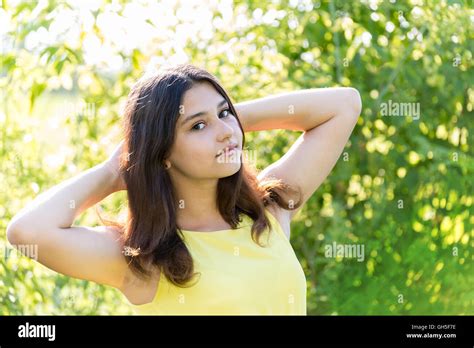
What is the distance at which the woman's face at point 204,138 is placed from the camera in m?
1.67

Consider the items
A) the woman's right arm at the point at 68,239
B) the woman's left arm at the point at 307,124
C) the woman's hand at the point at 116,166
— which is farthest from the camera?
the woman's left arm at the point at 307,124

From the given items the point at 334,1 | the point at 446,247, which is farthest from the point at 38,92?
the point at 446,247

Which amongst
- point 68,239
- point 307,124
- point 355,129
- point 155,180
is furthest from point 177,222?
point 355,129

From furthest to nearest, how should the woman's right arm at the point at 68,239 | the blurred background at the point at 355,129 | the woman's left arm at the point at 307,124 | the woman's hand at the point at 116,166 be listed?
the blurred background at the point at 355,129 → the woman's left arm at the point at 307,124 → the woman's hand at the point at 116,166 → the woman's right arm at the point at 68,239

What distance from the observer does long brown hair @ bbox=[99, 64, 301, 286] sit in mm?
1652

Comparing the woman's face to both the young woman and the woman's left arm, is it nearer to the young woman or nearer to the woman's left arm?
the young woman

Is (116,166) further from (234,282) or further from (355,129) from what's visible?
(355,129)

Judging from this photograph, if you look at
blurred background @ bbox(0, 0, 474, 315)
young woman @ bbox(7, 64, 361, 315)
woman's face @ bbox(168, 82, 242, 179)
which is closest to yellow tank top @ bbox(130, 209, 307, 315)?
young woman @ bbox(7, 64, 361, 315)

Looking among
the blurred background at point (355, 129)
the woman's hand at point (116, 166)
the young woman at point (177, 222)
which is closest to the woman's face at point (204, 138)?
the young woman at point (177, 222)

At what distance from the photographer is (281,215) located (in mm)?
1848

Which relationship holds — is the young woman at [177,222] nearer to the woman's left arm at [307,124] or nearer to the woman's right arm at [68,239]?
the woman's right arm at [68,239]

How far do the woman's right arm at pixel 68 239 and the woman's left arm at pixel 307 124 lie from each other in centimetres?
40

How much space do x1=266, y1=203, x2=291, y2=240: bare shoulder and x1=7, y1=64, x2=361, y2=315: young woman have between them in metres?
0.02
